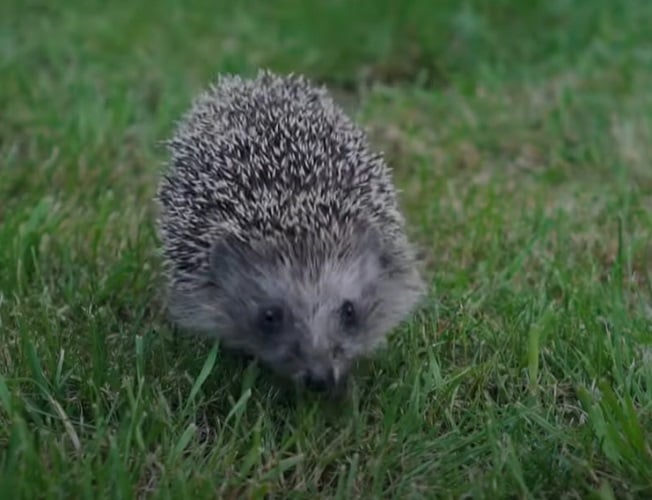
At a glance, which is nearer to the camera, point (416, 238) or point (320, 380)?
point (320, 380)

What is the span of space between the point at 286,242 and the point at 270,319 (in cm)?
22

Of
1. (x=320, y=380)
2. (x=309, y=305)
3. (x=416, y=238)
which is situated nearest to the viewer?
(x=320, y=380)

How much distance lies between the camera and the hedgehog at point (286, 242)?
10.8 feet

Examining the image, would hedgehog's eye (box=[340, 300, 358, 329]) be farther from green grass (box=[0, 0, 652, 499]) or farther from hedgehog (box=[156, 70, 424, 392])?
green grass (box=[0, 0, 652, 499])

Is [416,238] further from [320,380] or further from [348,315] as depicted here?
[320,380]

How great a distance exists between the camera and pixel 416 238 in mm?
4402

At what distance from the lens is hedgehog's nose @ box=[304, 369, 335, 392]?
308cm

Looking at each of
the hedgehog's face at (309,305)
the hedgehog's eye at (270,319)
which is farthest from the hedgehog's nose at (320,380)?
the hedgehog's eye at (270,319)

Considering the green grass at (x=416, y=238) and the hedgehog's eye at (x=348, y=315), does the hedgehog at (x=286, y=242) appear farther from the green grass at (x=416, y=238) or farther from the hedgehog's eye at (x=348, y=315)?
the green grass at (x=416, y=238)

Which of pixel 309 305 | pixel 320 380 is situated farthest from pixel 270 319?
pixel 320 380

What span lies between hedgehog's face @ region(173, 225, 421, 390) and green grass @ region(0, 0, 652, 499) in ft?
0.28

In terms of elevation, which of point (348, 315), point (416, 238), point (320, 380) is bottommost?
point (320, 380)

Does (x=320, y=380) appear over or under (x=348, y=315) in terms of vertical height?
under

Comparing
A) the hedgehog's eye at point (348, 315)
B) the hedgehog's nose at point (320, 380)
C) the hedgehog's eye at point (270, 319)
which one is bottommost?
the hedgehog's nose at point (320, 380)
